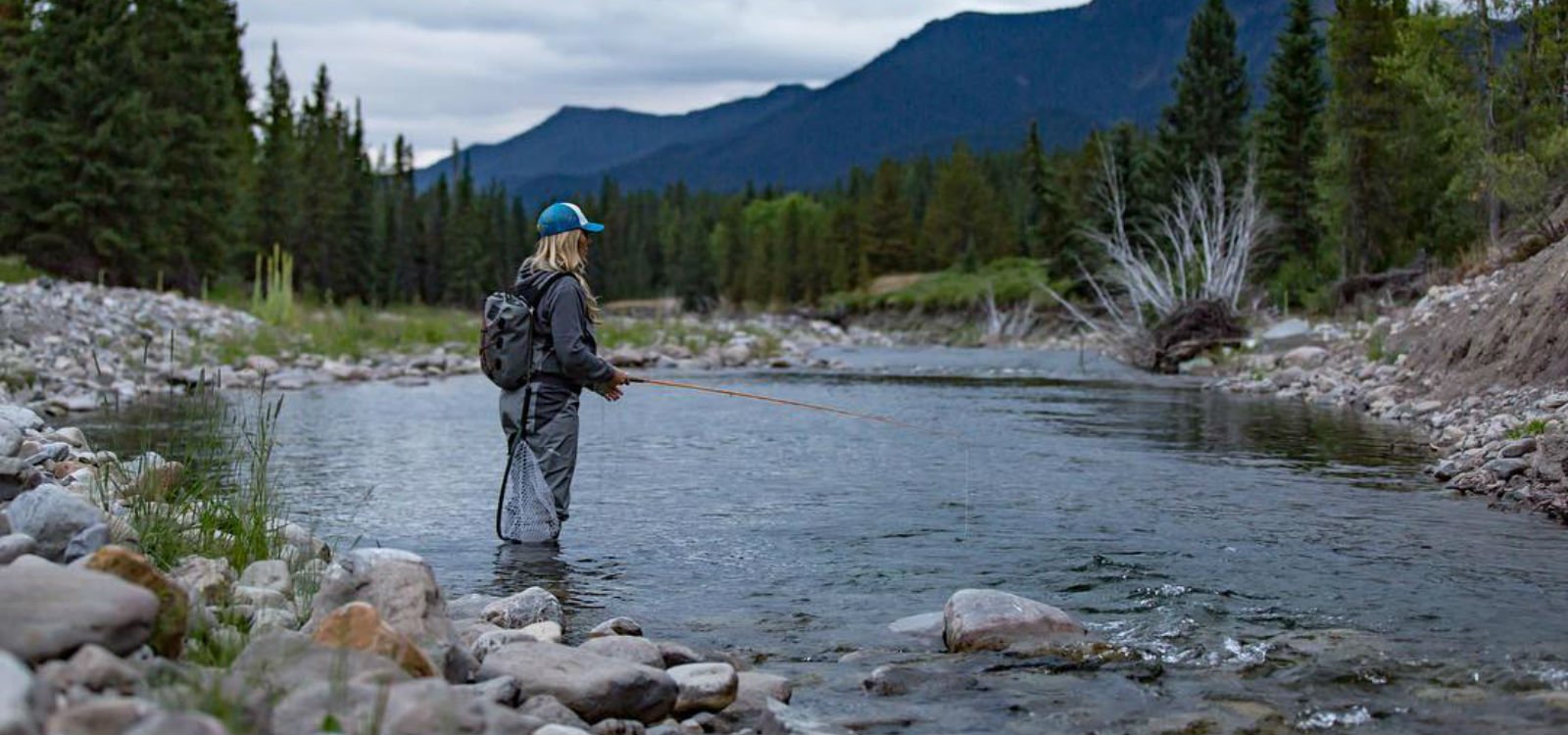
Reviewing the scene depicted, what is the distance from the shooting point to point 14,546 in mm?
4793

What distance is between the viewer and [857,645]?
6016mm

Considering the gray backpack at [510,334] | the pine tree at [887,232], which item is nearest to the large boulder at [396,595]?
the gray backpack at [510,334]

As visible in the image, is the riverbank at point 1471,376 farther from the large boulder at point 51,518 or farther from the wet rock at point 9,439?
the wet rock at point 9,439

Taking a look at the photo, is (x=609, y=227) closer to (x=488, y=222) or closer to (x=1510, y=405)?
(x=488, y=222)

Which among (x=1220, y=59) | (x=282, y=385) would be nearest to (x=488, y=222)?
(x=1220, y=59)

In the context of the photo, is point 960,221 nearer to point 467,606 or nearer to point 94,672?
point 467,606

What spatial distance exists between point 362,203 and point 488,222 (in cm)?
3460

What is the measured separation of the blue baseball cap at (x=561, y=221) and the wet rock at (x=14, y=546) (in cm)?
359

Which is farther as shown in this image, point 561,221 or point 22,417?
point 22,417

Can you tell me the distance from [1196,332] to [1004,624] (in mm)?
21735

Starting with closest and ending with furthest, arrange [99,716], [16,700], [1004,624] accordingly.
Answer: [16,700] → [99,716] → [1004,624]

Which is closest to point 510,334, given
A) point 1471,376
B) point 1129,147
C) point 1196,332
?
point 1471,376

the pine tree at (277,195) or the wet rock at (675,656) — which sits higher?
the pine tree at (277,195)

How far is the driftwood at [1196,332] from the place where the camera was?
2612cm
